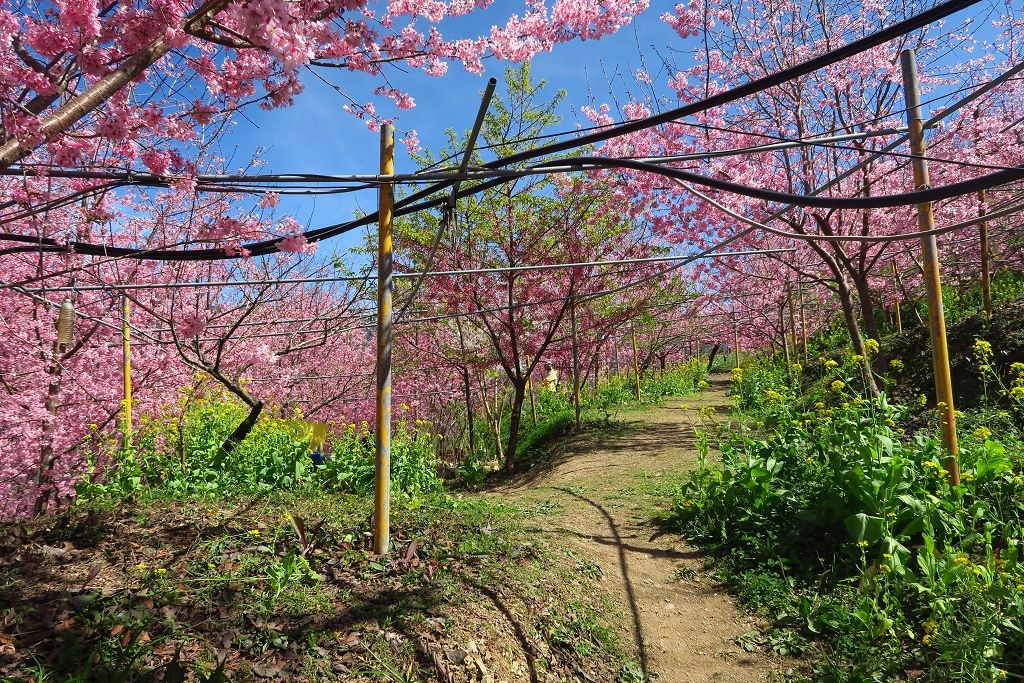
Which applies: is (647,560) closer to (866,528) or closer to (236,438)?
(866,528)

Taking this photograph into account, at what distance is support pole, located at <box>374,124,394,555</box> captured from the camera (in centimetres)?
403

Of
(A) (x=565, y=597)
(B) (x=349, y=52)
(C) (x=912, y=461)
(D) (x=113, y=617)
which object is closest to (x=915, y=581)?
(C) (x=912, y=461)

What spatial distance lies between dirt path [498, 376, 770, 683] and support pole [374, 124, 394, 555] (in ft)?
5.58

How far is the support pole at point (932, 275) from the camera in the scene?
161 inches

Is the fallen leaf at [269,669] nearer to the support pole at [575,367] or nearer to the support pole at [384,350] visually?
the support pole at [384,350]

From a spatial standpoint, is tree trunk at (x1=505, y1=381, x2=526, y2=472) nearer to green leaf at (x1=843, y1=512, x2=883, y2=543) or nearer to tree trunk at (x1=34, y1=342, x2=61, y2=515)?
tree trunk at (x1=34, y1=342, x2=61, y2=515)

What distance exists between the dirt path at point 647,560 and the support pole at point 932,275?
2.00 metres

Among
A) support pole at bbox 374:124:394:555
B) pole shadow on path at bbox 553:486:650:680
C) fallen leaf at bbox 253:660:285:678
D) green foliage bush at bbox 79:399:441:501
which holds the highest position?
support pole at bbox 374:124:394:555

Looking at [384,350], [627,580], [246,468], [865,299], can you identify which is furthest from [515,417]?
[384,350]

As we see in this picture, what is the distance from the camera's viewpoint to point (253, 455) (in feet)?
20.5

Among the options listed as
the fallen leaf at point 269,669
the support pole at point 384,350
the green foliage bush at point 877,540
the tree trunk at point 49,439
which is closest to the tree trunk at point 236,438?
the support pole at point 384,350

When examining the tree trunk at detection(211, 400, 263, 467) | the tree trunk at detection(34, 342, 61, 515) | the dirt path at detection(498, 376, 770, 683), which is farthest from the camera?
the tree trunk at detection(34, 342, 61, 515)

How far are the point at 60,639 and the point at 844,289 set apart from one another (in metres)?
9.22

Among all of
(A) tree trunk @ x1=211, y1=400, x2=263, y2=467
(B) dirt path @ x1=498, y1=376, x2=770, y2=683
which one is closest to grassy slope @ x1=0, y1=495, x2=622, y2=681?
(B) dirt path @ x1=498, y1=376, x2=770, y2=683
